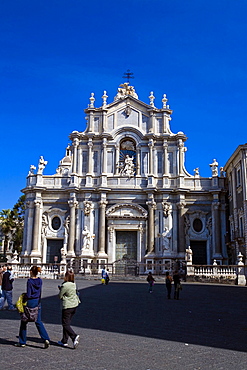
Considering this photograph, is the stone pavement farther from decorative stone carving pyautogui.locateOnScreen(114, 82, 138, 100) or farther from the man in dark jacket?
decorative stone carving pyautogui.locateOnScreen(114, 82, 138, 100)

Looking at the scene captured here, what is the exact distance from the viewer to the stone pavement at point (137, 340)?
7059 mm

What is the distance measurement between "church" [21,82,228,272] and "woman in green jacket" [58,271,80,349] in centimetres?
2898

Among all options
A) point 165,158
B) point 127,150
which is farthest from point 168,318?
point 127,150

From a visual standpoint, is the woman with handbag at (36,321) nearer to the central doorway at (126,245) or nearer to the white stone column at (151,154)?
the central doorway at (126,245)

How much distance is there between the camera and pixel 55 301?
1656cm

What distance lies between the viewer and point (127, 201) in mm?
39625

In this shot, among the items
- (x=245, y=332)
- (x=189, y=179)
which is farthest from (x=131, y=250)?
(x=245, y=332)

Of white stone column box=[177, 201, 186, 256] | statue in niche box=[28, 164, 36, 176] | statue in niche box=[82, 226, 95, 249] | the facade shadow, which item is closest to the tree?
statue in niche box=[28, 164, 36, 176]

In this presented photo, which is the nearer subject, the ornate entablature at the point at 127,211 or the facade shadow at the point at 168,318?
the facade shadow at the point at 168,318

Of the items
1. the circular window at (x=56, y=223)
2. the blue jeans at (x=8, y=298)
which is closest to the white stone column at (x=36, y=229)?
the circular window at (x=56, y=223)

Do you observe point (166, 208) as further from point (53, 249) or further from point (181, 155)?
point (53, 249)

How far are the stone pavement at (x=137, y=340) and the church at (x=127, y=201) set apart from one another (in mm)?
23788

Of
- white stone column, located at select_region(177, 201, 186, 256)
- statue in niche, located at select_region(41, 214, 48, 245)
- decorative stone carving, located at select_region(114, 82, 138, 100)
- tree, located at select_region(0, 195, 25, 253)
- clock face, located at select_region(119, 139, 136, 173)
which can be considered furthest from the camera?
tree, located at select_region(0, 195, 25, 253)

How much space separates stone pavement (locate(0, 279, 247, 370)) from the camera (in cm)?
706
